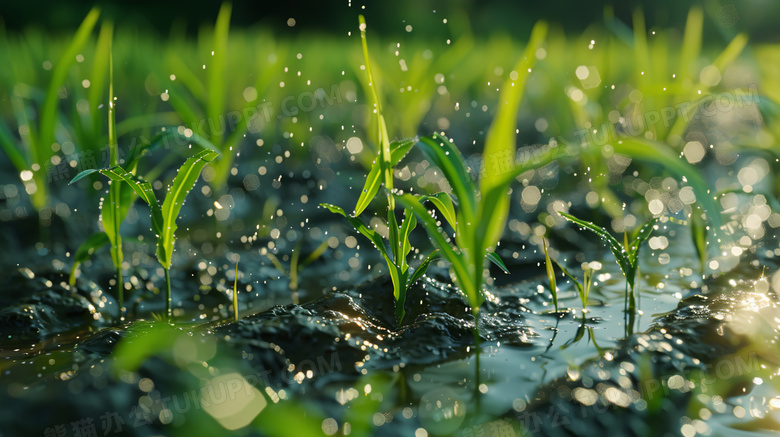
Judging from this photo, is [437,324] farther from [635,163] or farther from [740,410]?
[635,163]

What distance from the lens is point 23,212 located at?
158cm

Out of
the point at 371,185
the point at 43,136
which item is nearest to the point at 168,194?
the point at 371,185

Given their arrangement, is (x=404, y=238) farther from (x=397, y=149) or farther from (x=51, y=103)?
(x=51, y=103)

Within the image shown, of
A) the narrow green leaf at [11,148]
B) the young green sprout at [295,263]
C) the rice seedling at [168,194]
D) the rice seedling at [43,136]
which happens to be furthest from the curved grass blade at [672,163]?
the narrow green leaf at [11,148]

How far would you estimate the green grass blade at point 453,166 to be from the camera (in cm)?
80

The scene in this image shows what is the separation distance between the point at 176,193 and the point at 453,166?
49 centimetres

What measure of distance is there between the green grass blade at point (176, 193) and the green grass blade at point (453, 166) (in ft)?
1.29

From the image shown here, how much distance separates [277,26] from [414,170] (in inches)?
394

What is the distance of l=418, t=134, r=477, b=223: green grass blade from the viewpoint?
0.80 m

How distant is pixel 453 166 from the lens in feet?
2.63

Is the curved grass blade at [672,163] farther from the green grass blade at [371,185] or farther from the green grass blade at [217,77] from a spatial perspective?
the green grass blade at [217,77]

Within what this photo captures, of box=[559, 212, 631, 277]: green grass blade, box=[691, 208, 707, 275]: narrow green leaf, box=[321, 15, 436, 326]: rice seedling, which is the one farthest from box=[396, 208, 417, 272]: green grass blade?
box=[691, 208, 707, 275]: narrow green leaf

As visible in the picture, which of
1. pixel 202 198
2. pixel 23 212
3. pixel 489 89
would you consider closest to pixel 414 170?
pixel 202 198

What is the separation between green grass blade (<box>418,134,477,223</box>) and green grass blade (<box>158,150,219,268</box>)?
0.39m
